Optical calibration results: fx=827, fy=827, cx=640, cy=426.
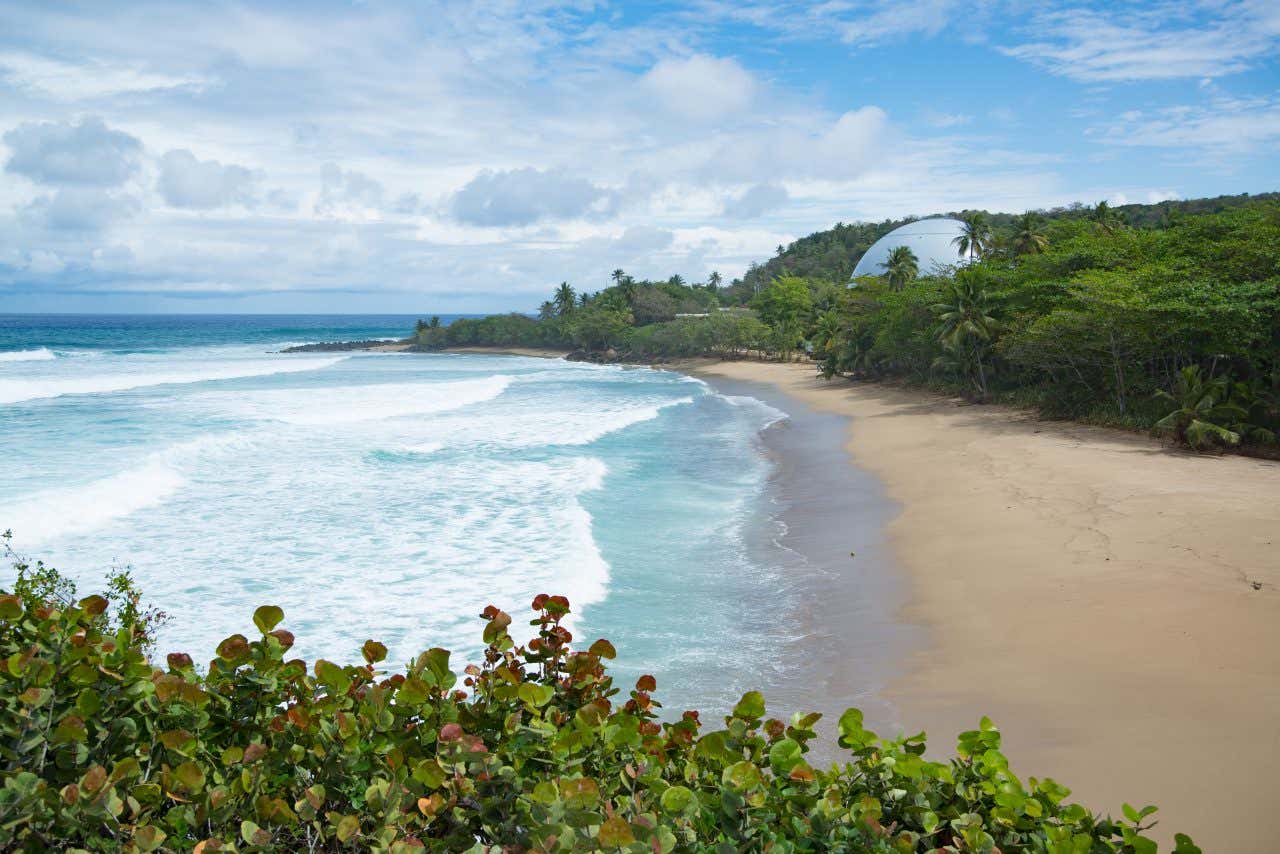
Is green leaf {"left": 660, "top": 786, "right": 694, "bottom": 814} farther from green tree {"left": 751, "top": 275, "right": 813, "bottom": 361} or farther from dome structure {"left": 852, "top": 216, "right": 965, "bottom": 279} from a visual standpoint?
dome structure {"left": 852, "top": 216, "right": 965, "bottom": 279}

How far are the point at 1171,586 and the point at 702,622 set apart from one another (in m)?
6.36

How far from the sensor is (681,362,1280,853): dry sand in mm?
7062

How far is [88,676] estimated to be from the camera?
249 centimetres

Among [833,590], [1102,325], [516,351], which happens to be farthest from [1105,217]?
[516,351]

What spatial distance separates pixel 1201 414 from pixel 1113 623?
12969 millimetres

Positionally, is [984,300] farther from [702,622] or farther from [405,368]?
[405,368]

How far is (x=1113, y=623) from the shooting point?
10.2 meters

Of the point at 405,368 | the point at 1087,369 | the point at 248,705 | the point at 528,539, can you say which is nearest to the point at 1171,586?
the point at 528,539

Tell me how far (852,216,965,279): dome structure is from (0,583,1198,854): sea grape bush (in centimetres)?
6542

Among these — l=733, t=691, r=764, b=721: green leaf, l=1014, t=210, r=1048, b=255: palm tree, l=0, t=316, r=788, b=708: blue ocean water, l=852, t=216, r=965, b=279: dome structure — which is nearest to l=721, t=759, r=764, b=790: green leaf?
l=733, t=691, r=764, b=721: green leaf

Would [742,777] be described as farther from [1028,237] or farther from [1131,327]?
[1028,237]

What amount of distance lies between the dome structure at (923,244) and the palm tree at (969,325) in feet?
103

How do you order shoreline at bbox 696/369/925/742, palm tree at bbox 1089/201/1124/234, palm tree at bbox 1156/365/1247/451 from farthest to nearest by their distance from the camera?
1. palm tree at bbox 1089/201/1124/234
2. palm tree at bbox 1156/365/1247/451
3. shoreline at bbox 696/369/925/742

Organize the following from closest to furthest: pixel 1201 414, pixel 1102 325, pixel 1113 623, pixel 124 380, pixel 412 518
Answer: pixel 1113 623
pixel 412 518
pixel 1201 414
pixel 1102 325
pixel 124 380
